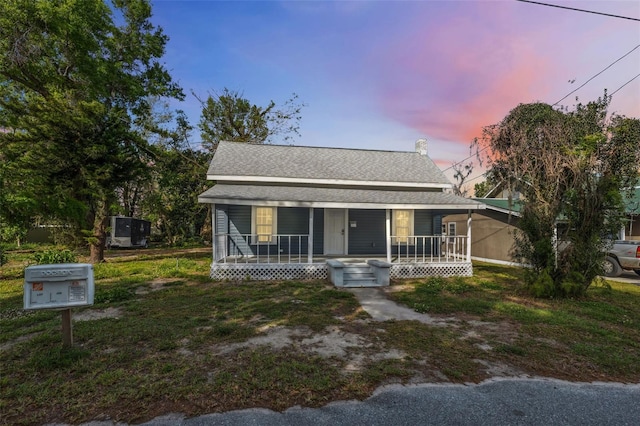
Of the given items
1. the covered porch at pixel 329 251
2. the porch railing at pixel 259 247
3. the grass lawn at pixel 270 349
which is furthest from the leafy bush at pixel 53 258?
the porch railing at pixel 259 247

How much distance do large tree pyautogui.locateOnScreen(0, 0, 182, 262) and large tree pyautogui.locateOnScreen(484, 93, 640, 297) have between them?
46.6 feet

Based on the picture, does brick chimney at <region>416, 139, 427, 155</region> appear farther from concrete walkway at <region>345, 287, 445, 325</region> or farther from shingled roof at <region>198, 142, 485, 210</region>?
concrete walkway at <region>345, 287, 445, 325</region>

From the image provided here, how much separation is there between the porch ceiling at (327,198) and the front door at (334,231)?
3.26 ft

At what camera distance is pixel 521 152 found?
26.2ft

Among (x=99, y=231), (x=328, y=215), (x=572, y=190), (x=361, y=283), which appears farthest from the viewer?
(x=99, y=231)

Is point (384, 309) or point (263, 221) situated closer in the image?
point (384, 309)

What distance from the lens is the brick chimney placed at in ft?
54.0

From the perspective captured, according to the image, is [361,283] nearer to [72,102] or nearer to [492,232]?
[492,232]

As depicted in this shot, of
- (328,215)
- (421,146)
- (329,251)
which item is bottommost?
(329,251)

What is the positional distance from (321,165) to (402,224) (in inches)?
175

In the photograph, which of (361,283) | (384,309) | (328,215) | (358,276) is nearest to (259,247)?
(328,215)

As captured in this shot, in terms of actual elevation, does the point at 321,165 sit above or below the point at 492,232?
above

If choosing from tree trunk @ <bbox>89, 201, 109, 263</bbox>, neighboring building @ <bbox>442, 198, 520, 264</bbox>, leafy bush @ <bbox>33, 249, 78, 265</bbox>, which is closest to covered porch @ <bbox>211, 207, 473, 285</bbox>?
neighboring building @ <bbox>442, 198, 520, 264</bbox>

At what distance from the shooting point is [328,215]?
1283 centimetres
